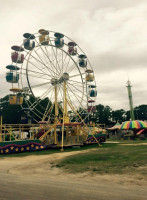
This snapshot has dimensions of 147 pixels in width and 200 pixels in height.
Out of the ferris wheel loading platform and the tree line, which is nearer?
the ferris wheel loading platform

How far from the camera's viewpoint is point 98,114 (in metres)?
97.1

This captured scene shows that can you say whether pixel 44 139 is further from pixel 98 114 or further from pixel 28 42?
pixel 98 114

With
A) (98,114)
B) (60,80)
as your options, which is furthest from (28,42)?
(98,114)

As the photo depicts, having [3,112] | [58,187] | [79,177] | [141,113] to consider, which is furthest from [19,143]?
[141,113]

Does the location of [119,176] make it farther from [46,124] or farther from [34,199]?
[46,124]

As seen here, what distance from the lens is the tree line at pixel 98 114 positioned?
70.6 meters

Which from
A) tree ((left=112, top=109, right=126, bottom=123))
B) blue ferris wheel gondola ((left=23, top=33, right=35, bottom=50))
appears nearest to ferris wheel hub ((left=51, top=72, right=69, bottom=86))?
blue ferris wheel gondola ((left=23, top=33, right=35, bottom=50))

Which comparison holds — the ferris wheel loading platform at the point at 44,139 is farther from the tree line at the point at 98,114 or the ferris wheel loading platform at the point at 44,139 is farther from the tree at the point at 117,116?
the tree at the point at 117,116

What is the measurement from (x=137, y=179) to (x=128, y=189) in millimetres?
1384

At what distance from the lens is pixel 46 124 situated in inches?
941

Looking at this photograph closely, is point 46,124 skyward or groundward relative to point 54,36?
groundward

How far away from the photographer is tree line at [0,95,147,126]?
7062cm

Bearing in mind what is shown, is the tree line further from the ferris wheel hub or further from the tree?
the ferris wheel hub

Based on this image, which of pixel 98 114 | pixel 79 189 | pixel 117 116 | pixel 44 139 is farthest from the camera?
pixel 117 116
